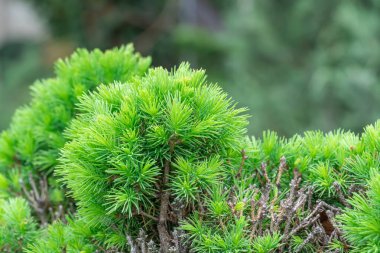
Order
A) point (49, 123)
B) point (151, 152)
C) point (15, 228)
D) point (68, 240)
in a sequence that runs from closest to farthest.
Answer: point (151, 152), point (68, 240), point (15, 228), point (49, 123)

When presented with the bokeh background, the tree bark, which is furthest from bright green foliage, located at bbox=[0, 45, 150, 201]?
the bokeh background

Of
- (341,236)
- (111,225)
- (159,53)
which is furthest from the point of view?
(159,53)

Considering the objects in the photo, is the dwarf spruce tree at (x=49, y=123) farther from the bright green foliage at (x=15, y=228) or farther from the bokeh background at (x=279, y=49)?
the bokeh background at (x=279, y=49)

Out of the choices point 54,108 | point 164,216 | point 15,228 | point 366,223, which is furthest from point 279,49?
point 366,223

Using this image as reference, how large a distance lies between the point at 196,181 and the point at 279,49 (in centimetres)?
703

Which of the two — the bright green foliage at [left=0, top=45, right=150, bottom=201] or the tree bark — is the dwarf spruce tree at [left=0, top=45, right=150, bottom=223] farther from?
the tree bark

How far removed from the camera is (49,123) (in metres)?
1.99

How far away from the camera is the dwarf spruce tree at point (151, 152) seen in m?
1.38

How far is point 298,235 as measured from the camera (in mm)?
1477

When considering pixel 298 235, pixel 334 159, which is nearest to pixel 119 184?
pixel 298 235

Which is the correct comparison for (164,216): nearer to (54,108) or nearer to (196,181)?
(196,181)

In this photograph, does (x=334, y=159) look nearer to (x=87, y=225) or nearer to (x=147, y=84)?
(x=147, y=84)

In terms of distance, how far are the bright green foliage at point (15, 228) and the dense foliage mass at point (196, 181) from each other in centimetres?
13

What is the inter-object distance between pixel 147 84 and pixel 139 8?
1076cm
